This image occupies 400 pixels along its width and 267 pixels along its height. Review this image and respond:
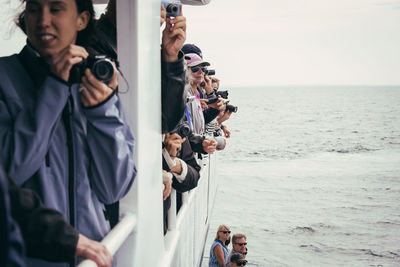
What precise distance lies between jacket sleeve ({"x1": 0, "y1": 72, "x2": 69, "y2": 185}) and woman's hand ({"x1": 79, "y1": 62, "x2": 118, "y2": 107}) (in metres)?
0.08

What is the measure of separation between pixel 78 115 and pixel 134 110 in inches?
14.3

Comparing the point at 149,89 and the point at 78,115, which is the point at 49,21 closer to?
the point at 78,115

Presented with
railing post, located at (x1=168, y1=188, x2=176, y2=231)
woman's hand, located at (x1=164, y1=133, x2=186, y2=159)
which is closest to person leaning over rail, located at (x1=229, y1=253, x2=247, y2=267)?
railing post, located at (x1=168, y1=188, x2=176, y2=231)

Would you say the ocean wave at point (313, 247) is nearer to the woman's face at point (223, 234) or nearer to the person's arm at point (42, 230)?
the woman's face at point (223, 234)

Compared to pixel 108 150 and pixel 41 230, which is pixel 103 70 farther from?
pixel 41 230

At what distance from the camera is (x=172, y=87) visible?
6.46ft

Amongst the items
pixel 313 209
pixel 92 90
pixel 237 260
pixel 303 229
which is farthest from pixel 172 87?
pixel 313 209

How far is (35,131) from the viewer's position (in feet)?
3.72

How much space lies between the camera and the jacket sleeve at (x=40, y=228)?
83 centimetres

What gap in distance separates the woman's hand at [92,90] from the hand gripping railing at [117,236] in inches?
16.2

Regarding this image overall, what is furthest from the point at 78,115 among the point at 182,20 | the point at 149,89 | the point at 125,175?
the point at 182,20

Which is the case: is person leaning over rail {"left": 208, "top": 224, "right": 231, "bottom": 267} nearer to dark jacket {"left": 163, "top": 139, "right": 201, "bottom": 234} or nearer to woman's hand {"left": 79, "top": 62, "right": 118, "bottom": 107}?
dark jacket {"left": 163, "top": 139, "right": 201, "bottom": 234}

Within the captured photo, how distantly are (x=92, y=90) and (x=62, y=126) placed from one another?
5.8 inches

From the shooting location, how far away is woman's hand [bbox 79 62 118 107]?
1251mm
